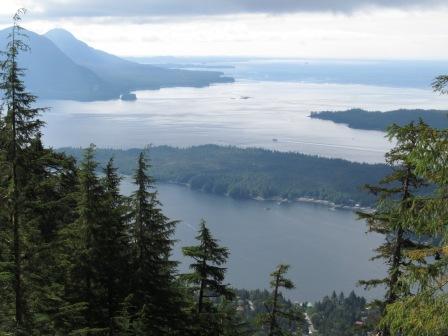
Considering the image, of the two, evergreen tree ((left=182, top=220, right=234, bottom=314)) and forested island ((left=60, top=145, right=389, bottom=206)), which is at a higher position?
evergreen tree ((left=182, top=220, right=234, bottom=314))

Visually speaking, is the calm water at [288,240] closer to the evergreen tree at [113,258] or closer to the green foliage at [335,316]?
the green foliage at [335,316]

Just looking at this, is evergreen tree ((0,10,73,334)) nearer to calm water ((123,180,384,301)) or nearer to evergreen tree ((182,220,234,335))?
evergreen tree ((182,220,234,335))

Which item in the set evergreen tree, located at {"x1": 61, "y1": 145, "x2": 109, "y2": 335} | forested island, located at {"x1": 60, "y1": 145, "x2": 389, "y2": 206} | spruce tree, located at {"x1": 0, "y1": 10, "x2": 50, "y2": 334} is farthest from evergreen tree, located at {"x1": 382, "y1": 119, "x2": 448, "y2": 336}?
forested island, located at {"x1": 60, "y1": 145, "x2": 389, "y2": 206}

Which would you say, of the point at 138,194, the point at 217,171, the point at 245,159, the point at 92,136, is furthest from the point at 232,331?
the point at 92,136

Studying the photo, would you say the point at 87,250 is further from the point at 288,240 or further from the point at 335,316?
the point at 288,240

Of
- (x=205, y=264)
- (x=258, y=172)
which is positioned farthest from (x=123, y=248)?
(x=258, y=172)

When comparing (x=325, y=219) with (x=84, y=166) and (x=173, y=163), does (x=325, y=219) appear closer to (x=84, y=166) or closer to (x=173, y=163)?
(x=173, y=163)

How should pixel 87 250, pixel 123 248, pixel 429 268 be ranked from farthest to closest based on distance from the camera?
pixel 123 248 < pixel 87 250 < pixel 429 268
